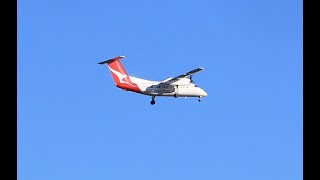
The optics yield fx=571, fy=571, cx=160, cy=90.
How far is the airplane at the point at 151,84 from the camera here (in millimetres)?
57375

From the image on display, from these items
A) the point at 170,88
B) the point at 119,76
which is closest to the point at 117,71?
the point at 119,76

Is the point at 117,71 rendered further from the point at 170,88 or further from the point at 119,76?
the point at 170,88

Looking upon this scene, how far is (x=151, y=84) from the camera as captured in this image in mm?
57875

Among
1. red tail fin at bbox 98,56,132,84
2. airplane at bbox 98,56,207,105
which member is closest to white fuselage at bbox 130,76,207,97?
airplane at bbox 98,56,207,105

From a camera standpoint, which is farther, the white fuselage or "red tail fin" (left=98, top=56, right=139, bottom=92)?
the white fuselage

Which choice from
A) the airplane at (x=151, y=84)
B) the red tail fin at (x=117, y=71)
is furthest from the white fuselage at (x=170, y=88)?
the red tail fin at (x=117, y=71)

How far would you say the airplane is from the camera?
57375 millimetres

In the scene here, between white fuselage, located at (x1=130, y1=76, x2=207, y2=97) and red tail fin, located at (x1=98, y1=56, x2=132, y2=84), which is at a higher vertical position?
red tail fin, located at (x1=98, y1=56, x2=132, y2=84)

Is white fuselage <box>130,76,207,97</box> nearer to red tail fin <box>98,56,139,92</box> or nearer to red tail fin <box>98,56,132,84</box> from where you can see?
red tail fin <box>98,56,139,92</box>

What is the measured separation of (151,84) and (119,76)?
3.34 m

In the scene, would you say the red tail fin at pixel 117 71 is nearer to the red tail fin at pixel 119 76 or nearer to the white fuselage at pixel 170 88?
the red tail fin at pixel 119 76
